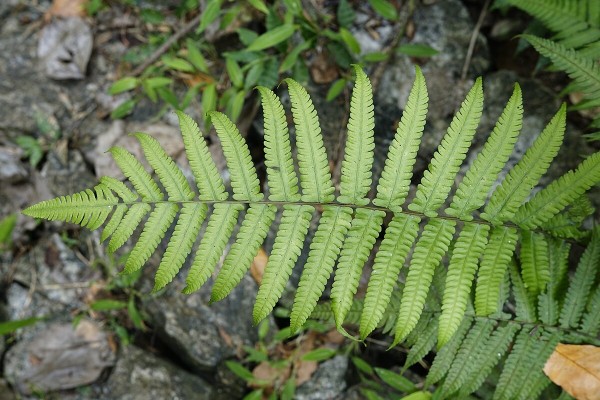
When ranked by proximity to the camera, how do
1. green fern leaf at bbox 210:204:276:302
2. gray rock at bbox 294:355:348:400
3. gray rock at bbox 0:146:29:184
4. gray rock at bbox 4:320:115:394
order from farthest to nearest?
gray rock at bbox 0:146:29:184 → gray rock at bbox 4:320:115:394 → gray rock at bbox 294:355:348:400 → green fern leaf at bbox 210:204:276:302

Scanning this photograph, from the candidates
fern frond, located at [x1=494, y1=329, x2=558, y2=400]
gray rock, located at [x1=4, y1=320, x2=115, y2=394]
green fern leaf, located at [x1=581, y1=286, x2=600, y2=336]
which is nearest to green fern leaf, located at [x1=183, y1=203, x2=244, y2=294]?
fern frond, located at [x1=494, y1=329, x2=558, y2=400]

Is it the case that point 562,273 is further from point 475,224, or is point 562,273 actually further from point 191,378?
point 191,378

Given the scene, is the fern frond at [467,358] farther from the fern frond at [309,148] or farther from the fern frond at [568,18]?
the fern frond at [568,18]

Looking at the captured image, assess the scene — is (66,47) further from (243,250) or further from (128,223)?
(243,250)

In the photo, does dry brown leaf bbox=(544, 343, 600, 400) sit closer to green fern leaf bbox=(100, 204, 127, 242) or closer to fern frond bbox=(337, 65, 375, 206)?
fern frond bbox=(337, 65, 375, 206)

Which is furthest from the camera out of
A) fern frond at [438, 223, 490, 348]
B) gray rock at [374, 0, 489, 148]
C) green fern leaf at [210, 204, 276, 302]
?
gray rock at [374, 0, 489, 148]

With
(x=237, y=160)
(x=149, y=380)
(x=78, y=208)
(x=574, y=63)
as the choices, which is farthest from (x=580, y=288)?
(x=149, y=380)
